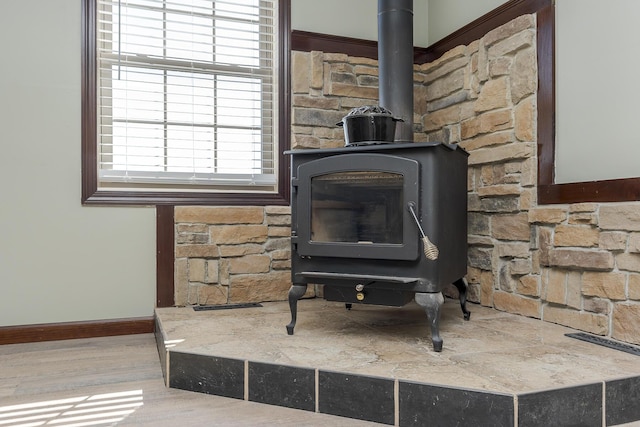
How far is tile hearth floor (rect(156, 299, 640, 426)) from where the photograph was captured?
58.9 inches

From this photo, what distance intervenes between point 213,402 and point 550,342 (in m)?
1.32

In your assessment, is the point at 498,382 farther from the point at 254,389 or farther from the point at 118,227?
the point at 118,227

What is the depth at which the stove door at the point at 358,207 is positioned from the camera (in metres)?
1.95

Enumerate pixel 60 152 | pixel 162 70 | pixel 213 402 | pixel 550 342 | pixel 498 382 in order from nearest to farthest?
pixel 498 382 → pixel 213 402 → pixel 550 342 → pixel 60 152 → pixel 162 70

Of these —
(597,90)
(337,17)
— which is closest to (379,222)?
(597,90)

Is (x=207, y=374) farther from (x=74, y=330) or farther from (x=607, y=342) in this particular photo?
(x=607, y=342)

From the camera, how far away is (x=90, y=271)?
2619 mm

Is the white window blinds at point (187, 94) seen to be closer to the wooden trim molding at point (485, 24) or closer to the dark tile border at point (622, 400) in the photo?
the wooden trim molding at point (485, 24)

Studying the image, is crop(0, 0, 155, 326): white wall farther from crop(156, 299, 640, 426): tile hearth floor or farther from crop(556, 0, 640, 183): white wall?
crop(556, 0, 640, 183): white wall

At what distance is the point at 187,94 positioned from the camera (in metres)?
2.83

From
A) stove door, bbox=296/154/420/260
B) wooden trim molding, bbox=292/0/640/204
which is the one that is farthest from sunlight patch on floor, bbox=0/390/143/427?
wooden trim molding, bbox=292/0/640/204

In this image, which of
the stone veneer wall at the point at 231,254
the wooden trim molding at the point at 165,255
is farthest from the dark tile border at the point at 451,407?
the wooden trim molding at the point at 165,255

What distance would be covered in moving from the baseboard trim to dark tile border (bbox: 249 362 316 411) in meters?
1.15

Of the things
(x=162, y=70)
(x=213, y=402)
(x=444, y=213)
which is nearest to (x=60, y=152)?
(x=162, y=70)
